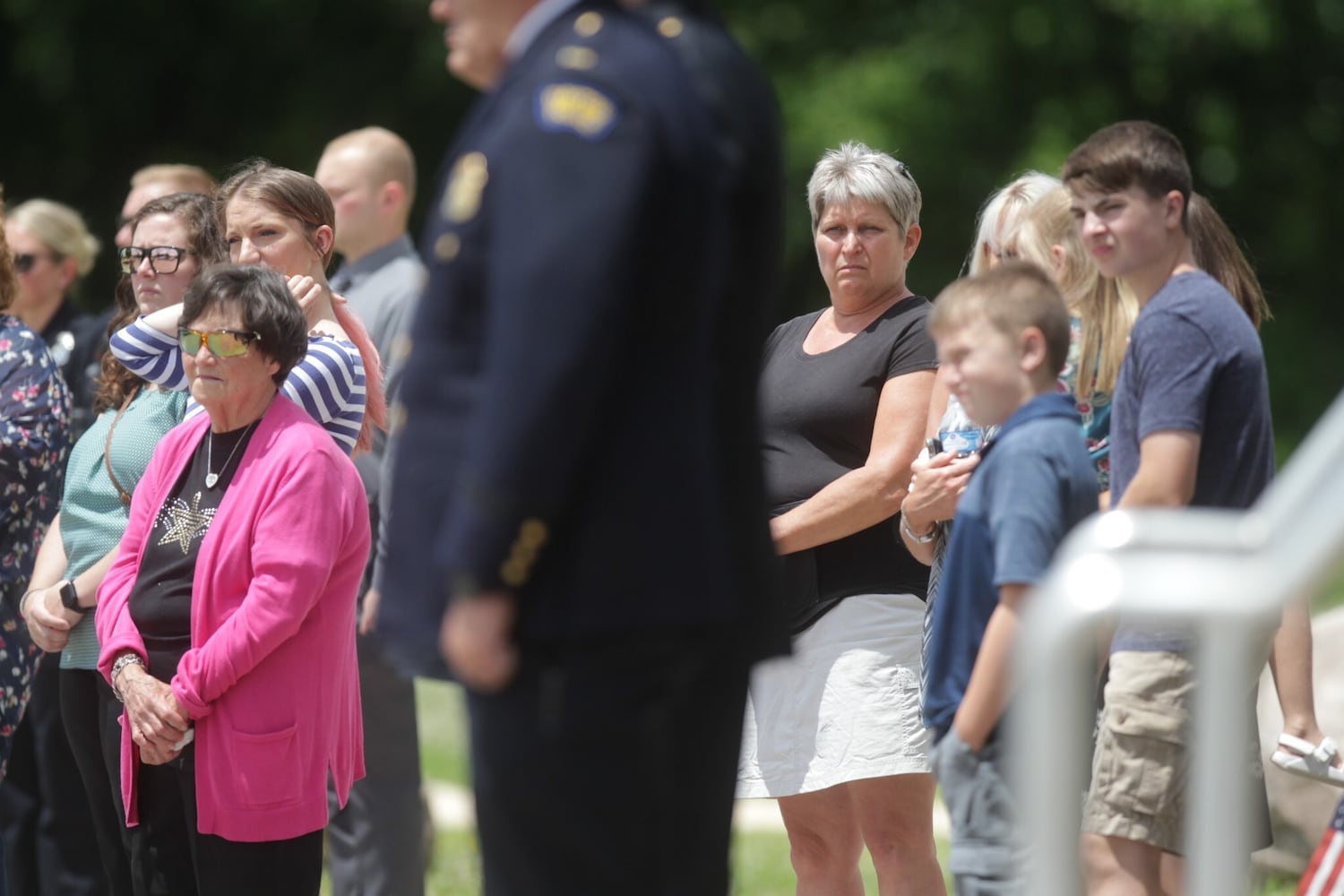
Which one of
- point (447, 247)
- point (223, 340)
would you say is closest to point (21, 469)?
point (223, 340)

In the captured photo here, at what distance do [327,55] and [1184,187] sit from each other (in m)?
13.4

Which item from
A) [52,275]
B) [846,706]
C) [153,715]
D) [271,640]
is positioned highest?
[52,275]

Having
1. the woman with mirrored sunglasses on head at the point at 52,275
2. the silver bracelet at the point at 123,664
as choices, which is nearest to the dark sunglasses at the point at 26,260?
the woman with mirrored sunglasses on head at the point at 52,275

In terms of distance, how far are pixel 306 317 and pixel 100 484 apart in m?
0.73

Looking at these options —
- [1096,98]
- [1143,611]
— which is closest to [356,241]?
[1143,611]

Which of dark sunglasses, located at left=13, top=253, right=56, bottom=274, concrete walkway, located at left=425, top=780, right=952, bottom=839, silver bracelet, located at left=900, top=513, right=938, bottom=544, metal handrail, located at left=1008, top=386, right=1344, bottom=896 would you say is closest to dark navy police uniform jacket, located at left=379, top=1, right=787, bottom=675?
metal handrail, located at left=1008, top=386, right=1344, bottom=896

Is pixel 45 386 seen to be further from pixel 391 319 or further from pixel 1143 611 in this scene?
pixel 1143 611

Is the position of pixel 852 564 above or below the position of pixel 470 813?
above

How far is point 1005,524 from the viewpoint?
8.75ft

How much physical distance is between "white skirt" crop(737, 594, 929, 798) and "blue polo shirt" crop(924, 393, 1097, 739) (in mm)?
981

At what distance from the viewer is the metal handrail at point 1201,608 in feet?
5.61

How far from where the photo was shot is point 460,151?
7.39ft

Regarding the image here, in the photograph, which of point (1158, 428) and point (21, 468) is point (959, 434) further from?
point (21, 468)

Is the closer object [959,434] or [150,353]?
[959,434]
